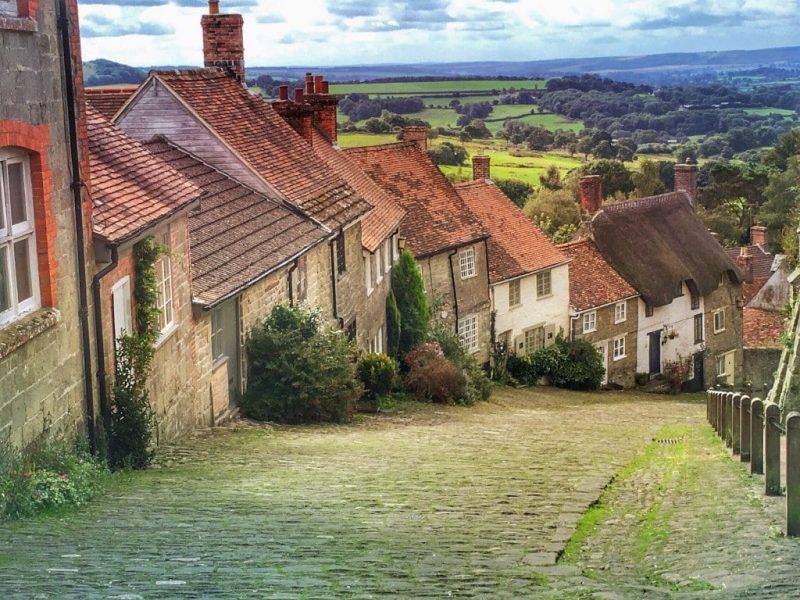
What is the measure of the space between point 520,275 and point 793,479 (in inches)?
1201

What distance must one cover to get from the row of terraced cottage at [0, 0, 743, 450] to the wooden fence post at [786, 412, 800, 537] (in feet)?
21.6

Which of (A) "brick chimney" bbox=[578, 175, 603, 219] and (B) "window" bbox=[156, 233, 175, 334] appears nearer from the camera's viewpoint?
(B) "window" bbox=[156, 233, 175, 334]

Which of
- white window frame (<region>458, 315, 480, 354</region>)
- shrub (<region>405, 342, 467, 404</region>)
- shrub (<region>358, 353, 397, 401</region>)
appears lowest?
white window frame (<region>458, 315, 480, 354</region>)

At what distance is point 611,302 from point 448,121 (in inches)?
3915

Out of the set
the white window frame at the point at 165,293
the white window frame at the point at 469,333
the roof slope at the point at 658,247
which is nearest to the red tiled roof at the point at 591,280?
the roof slope at the point at 658,247

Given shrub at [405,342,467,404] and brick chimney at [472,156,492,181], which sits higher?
brick chimney at [472,156,492,181]

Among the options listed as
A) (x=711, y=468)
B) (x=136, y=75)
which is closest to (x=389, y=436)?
(x=711, y=468)

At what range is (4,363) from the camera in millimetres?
10195

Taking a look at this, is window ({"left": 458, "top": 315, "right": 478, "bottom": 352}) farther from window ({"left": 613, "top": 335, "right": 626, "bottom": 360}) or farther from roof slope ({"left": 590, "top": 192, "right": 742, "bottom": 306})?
roof slope ({"left": 590, "top": 192, "right": 742, "bottom": 306})

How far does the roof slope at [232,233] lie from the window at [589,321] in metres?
20.8

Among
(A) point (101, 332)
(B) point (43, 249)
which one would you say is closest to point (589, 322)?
(A) point (101, 332)

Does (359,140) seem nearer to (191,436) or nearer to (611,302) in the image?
(611,302)

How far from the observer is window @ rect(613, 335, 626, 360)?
4322cm

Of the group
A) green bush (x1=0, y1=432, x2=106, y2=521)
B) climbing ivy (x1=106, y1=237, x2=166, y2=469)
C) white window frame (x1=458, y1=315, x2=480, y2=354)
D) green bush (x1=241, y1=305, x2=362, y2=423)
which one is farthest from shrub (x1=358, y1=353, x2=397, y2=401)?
green bush (x1=0, y1=432, x2=106, y2=521)
